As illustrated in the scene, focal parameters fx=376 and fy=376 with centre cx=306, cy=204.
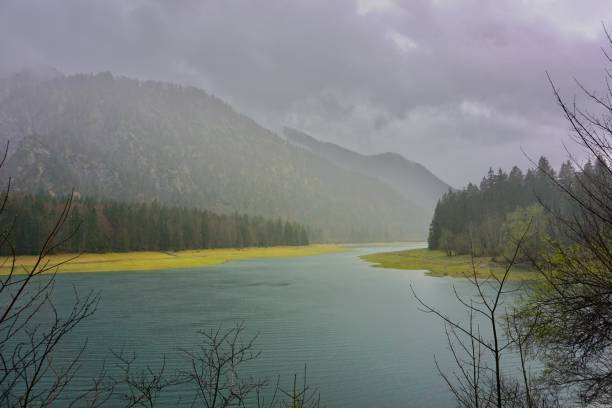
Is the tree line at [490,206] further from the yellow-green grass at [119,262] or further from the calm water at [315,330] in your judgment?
the yellow-green grass at [119,262]

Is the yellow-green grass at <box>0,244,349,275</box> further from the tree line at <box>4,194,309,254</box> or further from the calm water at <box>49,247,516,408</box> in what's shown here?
the calm water at <box>49,247,516,408</box>

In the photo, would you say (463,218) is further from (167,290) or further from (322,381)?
(322,381)

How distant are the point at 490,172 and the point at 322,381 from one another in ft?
269

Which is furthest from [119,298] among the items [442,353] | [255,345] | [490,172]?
[490,172]

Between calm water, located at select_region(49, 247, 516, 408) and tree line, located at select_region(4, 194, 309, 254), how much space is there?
35434 millimetres

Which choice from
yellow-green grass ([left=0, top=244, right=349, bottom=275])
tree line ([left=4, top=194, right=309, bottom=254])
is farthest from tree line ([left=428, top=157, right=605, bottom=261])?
tree line ([left=4, top=194, right=309, bottom=254])

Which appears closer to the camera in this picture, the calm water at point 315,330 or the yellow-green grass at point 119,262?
the calm water at point 315,330

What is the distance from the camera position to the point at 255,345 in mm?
17938

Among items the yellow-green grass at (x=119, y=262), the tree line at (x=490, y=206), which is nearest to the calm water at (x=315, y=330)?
the yellow-green grass at (x=119, y=262)

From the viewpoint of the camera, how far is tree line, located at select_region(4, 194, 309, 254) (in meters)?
70.2

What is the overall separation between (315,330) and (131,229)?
77468 mm

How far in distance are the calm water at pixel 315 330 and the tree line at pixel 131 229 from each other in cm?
3543

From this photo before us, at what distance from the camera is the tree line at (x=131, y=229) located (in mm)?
70188

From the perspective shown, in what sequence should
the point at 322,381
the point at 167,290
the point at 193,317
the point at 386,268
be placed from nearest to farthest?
1. the point at 322,381
2. the point at 193,317
3. the point at 167,290
4. the point at 386,268
